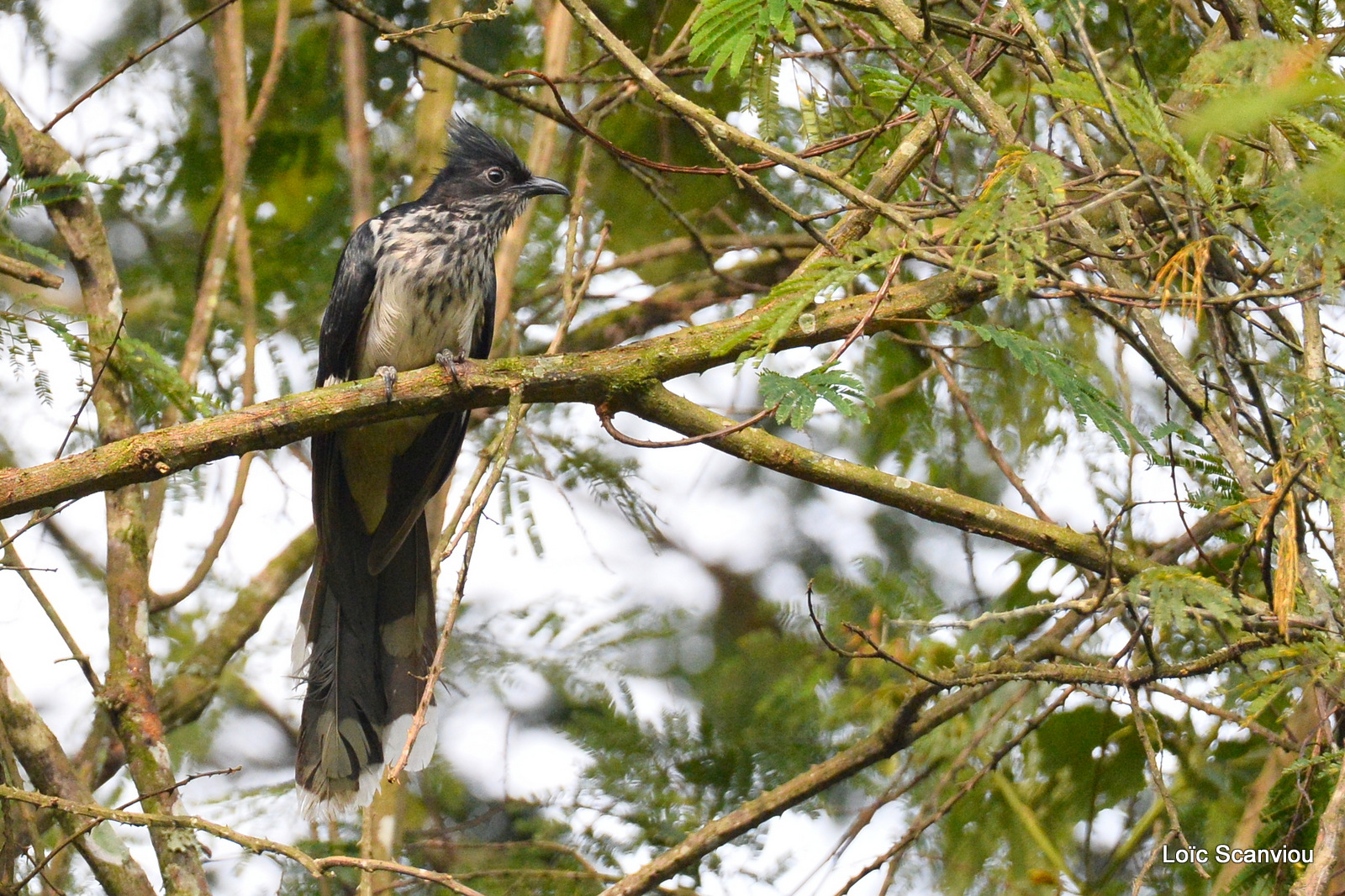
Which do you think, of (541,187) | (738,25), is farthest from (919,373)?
(738,25)

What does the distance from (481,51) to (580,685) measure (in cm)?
320

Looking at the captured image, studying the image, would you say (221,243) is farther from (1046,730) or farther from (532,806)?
(1046,730)

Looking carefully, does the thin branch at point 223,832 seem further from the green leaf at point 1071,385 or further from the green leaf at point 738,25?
the green leaf at point 738,25

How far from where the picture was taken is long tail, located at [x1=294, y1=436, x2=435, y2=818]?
4.22 metres

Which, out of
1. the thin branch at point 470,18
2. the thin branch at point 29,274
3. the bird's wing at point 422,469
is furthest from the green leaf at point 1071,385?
the thin branch at point 29,274

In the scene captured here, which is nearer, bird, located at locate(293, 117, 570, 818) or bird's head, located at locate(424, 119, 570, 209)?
bird, located at locate(293, 117, 570, 818)

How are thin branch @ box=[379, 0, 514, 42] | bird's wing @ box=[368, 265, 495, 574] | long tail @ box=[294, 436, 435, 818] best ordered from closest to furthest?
thin branch @ box=[379, 0, 514, 42] → long tail @ box=[294, 436, 435, 818] → bird's wing @ box=[368, 265, 495, 574]

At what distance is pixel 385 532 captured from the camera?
4.76 metres

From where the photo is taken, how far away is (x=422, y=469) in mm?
4773

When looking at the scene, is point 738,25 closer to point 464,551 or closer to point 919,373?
point 464,551

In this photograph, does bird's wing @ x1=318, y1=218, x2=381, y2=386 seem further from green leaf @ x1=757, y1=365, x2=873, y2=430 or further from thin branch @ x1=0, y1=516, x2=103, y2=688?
green leaf @ x1=757, y1=365, x2=873, y2=430

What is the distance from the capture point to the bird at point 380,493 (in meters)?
4.33

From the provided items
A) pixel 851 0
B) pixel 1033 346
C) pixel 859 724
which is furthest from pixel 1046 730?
pixel 851 0

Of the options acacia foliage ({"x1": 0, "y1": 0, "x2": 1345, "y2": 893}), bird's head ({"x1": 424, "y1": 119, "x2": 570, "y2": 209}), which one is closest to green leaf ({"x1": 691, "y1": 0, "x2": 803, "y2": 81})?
acacia foliage ({"x1": 0, "y1": 0, "x2": 1345, "y2": 893})
